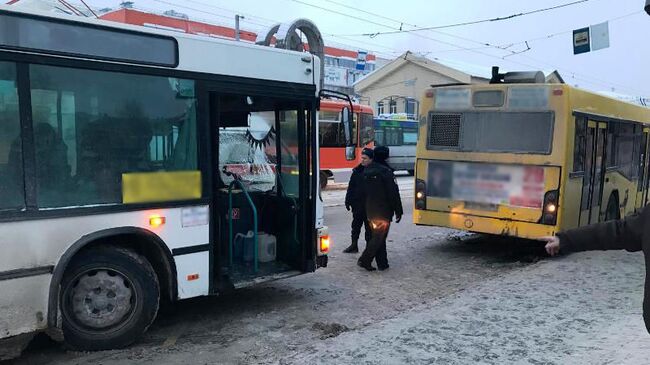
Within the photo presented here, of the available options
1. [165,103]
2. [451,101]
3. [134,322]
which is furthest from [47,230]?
[451,101]

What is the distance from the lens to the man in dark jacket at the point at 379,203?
25.8ft

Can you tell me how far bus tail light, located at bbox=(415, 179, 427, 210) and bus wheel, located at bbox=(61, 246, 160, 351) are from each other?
17.4ft

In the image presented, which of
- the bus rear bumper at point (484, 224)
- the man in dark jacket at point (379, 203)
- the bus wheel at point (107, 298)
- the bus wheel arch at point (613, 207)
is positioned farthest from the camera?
the bus wheel arch at point (613, 207)

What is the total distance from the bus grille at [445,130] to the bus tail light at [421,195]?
2.17ft

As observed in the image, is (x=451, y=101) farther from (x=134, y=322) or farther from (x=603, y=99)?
(x=134, y=322)

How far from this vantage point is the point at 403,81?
45000 millimetres

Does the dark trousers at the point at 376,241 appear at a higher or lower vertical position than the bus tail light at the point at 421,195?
lower

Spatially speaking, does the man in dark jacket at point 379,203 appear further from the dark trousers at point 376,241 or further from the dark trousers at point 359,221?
the dark trousers at point 359,221

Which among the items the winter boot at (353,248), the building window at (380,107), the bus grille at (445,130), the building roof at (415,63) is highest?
the building roof at (415,63)

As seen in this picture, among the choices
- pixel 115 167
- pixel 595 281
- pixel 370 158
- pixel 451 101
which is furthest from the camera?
pixel 451 101

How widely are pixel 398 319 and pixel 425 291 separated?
6.63 feet

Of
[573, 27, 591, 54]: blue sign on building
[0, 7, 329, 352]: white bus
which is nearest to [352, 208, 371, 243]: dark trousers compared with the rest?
[0, 7, 329, 352]: white bus

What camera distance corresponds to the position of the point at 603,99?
9.41m

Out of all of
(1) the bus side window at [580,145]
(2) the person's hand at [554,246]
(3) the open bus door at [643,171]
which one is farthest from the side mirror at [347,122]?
(3) the open bus door at [643,171]
